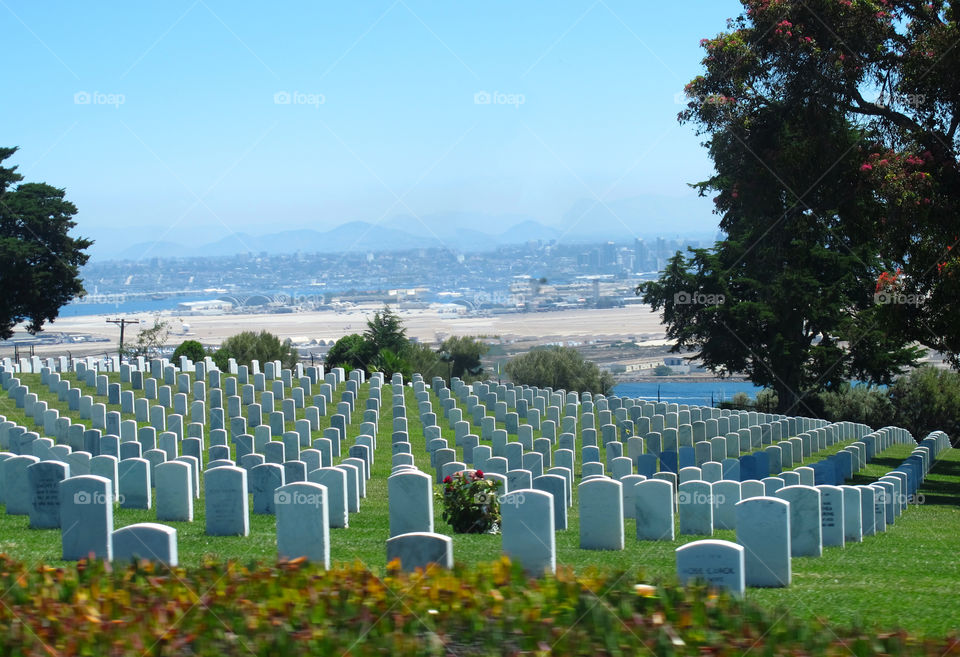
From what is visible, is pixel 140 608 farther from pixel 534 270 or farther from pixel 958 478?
pixel 534 270

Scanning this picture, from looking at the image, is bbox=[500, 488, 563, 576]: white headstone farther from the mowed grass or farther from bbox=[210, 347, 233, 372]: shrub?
bbox=[210, 347, 233, 372]: shrub

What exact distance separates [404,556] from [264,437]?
44.0 feet

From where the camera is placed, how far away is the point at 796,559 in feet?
36.2

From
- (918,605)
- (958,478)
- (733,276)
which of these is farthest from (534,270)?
(918,605)

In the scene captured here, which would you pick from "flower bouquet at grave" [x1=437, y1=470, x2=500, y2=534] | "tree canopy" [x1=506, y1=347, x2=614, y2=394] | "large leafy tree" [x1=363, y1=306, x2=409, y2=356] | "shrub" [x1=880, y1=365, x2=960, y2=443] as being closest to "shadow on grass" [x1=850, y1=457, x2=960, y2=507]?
"flower bouquet at grave" [x1=437, y1=470, x2=500, y2=534]

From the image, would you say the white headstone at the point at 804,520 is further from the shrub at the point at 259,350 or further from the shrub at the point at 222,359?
the shrub at the point at 259,350

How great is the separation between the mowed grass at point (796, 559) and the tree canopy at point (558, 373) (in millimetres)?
39747

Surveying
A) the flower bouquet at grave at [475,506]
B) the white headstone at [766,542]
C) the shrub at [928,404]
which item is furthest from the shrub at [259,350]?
the white headstone at [766,542]

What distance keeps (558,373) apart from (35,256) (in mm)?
28160

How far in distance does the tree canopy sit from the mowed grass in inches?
1565

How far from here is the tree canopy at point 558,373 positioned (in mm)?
56575

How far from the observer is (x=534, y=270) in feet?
648

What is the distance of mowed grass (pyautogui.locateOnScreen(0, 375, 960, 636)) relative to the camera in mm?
7820

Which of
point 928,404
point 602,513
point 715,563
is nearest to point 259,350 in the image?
point 928,404
